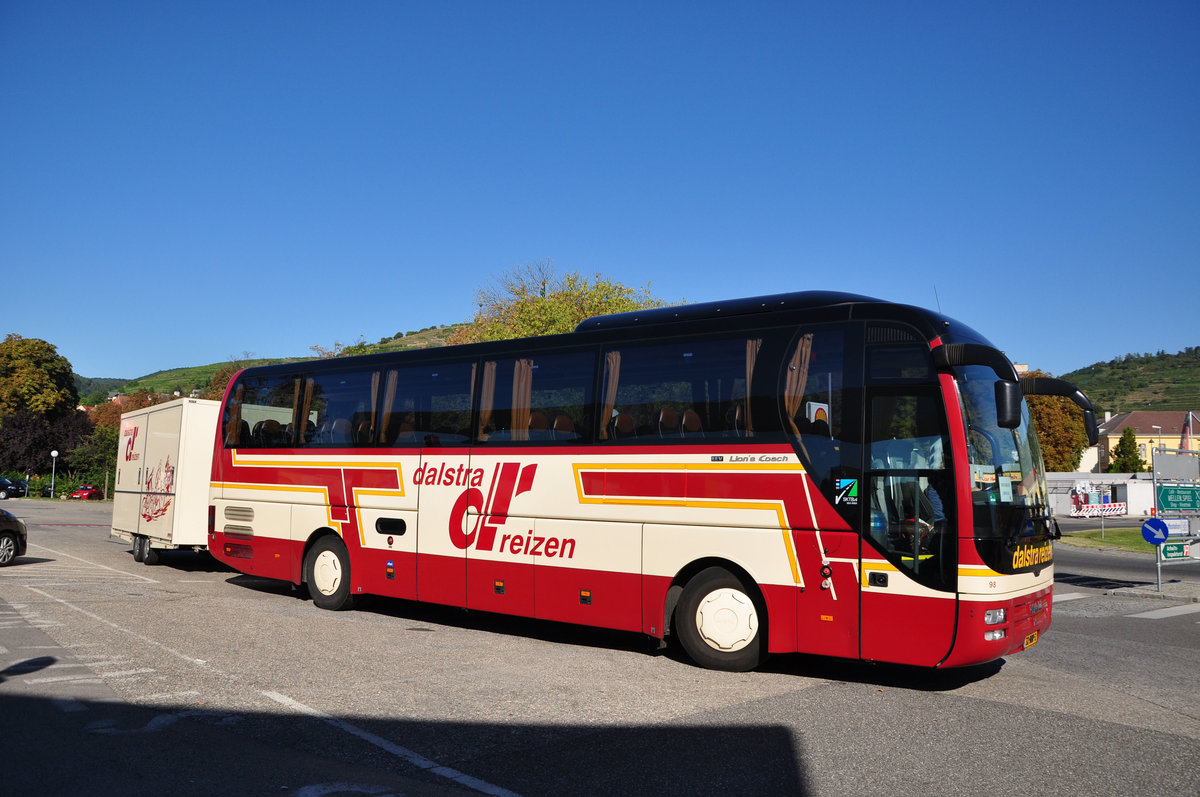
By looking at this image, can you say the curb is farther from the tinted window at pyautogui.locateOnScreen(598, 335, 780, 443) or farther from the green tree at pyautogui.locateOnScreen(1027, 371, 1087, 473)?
the green tree at pyautogui.locateOnScreen(1027, 371, 1087, 473)

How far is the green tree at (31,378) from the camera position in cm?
7588

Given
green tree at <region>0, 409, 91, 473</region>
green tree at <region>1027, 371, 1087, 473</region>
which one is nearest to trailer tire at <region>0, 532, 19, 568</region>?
green tree at <region>0, 409, 91, 473</region>

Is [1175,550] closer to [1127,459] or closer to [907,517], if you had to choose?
[907,517]

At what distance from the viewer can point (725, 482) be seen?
8.78m

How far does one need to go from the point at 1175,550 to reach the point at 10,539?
71.4 feet

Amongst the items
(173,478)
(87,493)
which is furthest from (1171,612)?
(87,493)

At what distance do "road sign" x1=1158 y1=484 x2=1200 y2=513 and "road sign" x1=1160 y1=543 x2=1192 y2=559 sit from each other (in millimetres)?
709

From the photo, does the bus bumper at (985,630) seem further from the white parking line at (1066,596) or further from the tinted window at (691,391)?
the white parking line at (1066,596)

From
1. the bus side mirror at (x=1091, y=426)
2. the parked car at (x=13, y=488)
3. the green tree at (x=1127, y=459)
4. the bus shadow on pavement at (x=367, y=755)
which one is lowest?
the parked car at (x=13, y=488)

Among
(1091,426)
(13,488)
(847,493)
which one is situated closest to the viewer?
(847,493)

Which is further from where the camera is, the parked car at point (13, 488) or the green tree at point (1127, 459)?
the green tree at point (1127, 459)

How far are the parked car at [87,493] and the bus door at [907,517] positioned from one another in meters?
60.3

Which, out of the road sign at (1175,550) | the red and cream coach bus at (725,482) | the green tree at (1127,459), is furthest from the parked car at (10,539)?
the green tree at (1127,459)

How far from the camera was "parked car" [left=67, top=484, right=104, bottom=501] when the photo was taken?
57562 mm
